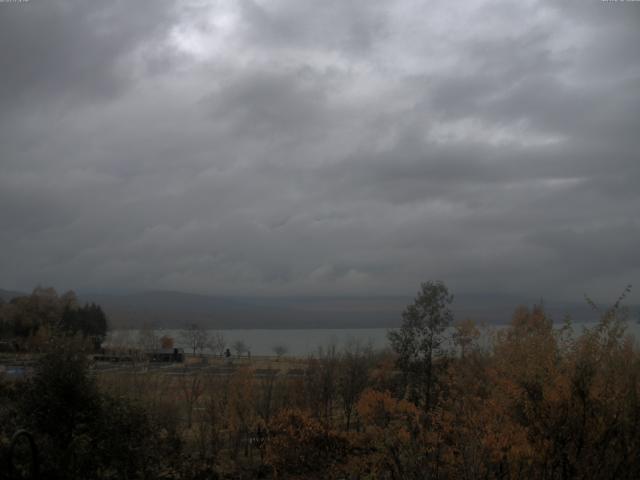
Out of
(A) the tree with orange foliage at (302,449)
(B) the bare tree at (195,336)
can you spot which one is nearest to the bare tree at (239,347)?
(B) the bare tree at (195,336)

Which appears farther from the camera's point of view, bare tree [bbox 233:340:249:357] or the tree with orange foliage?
bare tree [bbox 233:340:249:357]

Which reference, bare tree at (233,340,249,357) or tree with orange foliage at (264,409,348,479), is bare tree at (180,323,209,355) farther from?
tree with orange foliage at (264,409,348,479)

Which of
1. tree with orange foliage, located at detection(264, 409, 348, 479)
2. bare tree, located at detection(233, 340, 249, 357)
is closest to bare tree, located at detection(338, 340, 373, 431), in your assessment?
tree with orange foliage, located at detection(264, 409, 348, 479)

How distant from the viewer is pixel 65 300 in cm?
9588

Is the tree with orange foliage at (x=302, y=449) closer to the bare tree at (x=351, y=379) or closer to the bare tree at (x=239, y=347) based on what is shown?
the bare tree at (x=351, y=379)

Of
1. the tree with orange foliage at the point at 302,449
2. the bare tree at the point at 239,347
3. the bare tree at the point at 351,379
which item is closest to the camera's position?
the tree with orange foliage at the point at 302,449

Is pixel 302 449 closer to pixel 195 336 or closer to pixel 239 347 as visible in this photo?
pixel 195 336

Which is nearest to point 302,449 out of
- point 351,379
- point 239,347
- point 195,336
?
point 351,379

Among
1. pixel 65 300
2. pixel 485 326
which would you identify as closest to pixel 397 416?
pixel 485 326

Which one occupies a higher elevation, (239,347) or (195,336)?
(195,336)

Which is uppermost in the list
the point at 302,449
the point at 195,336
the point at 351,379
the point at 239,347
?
the point at 351,379

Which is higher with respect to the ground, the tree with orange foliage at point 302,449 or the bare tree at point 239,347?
the tree with orange foliage at point 302,449

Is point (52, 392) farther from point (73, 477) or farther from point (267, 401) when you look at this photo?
point (267, 401)

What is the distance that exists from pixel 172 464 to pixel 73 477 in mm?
3209
